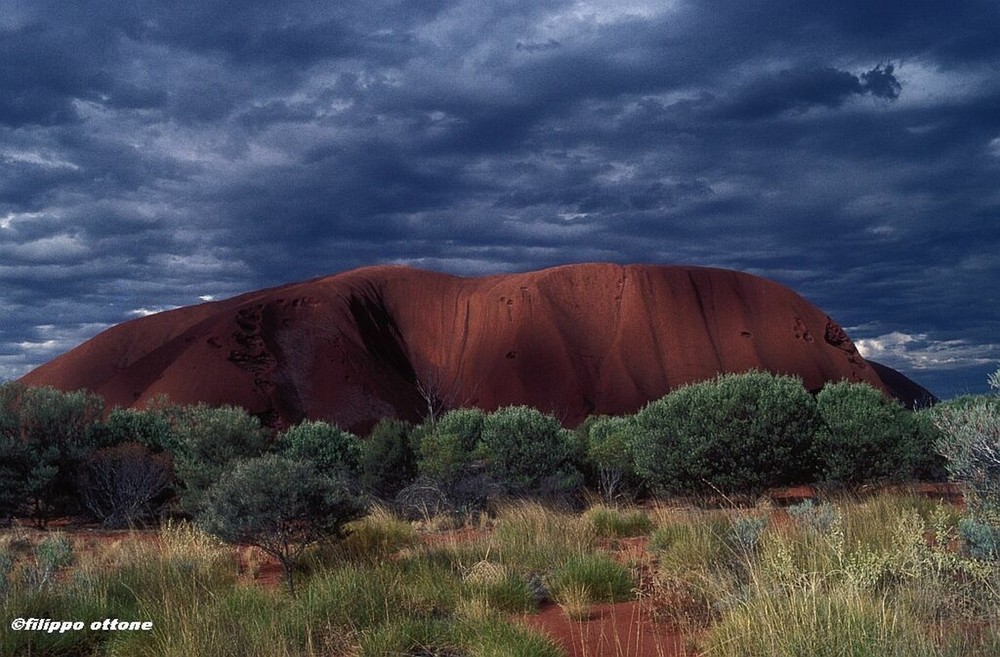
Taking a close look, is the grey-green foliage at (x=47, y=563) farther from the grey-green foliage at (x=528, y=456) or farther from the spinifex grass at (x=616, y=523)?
the grey-green foliage at (x=528, y=456)

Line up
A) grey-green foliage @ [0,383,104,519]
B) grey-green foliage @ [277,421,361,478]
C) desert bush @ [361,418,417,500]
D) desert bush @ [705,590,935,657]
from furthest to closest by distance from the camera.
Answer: desert bush @ [361,418,417,500] → grey-green foliage @ [277,421,361,478] → grey-green foliage @ [0,383,104,519] → desert bush @ [705,590,935,657]

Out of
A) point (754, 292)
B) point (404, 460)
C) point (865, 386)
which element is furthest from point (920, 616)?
point (754, 292)

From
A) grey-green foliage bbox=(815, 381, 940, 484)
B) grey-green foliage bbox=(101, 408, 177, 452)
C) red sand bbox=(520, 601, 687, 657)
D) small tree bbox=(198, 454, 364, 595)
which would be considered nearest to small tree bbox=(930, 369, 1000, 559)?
red sand bbox=(520, 601, 687, 657)

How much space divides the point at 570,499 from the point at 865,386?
7788mm

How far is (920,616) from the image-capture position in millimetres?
5328

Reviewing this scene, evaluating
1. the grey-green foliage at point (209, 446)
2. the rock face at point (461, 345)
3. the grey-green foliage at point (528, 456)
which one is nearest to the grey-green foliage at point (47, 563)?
the grey-green foliage at point (209, 446)

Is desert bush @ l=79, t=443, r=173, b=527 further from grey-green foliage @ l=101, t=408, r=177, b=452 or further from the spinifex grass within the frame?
the spinifex grass

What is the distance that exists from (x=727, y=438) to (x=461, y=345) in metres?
40.0

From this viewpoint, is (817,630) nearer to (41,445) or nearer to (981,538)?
(981,538)

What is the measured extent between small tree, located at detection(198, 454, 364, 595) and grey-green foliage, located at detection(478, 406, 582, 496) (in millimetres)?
8000

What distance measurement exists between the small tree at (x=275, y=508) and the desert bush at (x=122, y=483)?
28.2ft

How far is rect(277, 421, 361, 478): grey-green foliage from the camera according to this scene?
60.1 feet

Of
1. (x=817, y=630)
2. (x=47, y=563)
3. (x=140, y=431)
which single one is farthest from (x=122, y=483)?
(x=817, y=630)

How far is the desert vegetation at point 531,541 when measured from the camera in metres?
5.60
